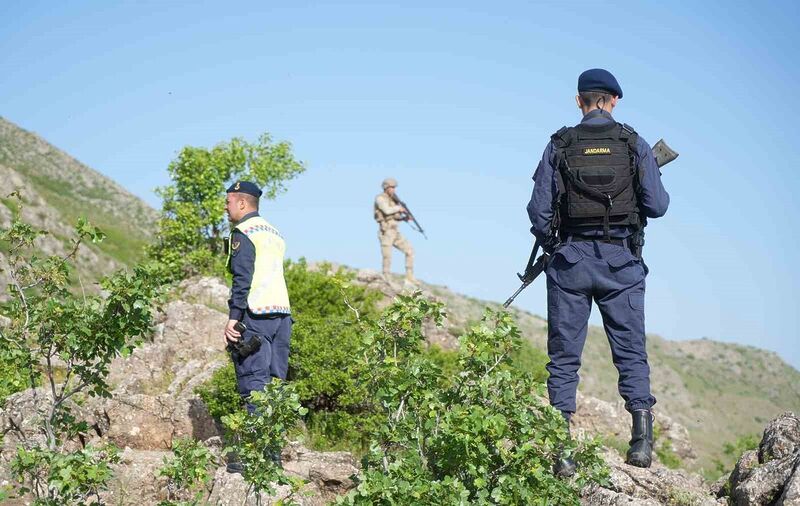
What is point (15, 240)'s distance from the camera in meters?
6.02

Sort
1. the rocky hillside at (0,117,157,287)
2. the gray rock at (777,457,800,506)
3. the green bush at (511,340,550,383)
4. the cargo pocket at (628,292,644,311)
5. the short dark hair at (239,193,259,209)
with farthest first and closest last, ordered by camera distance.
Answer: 1. the rocky hillside at (0,117,157,287)
2. the green bush at (511,340,550,383)
3. the short dark hair at (239,193,259,209)
4. the cargo pocket at (628,292,644,311)
5. the gray rock at (777,457,800,506)

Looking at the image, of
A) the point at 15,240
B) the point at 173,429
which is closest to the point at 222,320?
the point at 173,429

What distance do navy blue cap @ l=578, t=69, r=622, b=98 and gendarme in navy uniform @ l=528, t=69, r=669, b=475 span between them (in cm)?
29

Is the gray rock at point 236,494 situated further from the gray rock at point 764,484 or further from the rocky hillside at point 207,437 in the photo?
the gray rock at point 764,484

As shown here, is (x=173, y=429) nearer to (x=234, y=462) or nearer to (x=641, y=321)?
(x=234, y=462)

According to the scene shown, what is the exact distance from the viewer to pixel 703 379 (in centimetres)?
4166

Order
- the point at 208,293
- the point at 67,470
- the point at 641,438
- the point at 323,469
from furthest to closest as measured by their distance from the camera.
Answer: the point at 208,293 → the point at 323,469 → the point at 641,438 → the point at 67,470

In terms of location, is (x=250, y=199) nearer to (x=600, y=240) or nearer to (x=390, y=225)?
(x=600, y=240)

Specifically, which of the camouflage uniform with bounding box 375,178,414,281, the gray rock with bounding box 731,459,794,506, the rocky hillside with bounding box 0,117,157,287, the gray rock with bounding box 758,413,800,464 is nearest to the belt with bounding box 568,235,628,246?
the gray rock with bounding box 731,459,794,506

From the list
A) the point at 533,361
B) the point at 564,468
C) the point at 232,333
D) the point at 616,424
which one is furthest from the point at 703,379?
the point at 564,468

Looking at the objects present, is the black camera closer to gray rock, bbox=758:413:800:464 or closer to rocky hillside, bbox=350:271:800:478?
gray rock, bbox=758:413:800:464

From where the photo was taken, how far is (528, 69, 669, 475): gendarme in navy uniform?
6199mm

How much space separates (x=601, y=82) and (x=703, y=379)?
1511 inches

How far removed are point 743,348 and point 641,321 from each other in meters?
46.8
